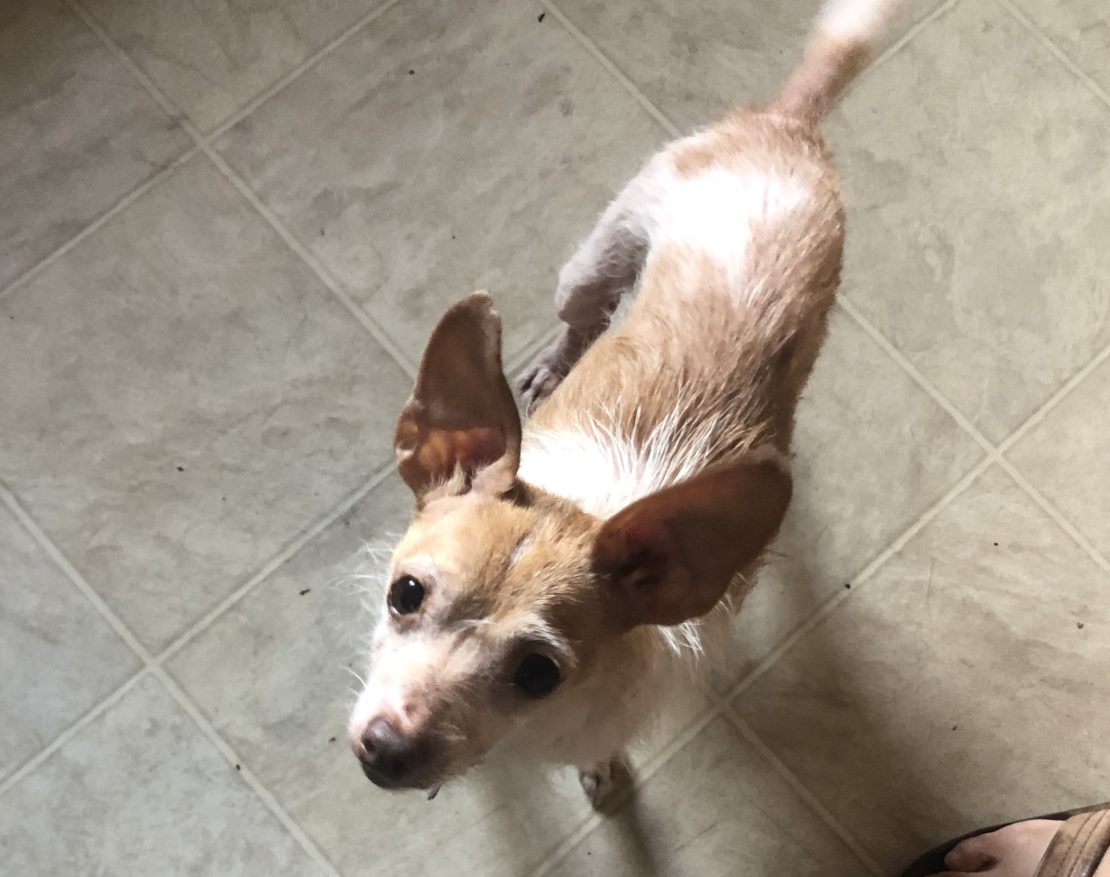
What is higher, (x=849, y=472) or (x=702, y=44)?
(x=702, y=44)

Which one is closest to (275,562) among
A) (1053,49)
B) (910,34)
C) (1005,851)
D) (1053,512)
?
(1005,851)

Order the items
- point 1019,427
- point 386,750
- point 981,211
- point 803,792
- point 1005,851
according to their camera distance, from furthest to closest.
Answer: point 981,211 < point 1019,427 < point 803,792 < point 1005,851 < point 386,750

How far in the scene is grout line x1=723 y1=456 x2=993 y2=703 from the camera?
6.76 ft

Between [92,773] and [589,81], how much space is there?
5.52ft

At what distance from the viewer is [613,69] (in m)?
2.36

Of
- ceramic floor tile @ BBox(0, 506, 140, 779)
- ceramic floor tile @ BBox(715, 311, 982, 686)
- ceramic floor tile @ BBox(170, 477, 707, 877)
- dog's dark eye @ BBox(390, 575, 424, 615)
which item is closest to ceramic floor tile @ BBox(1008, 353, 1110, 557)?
ceramic floor tile @ BBox(715, 311, 982, 686)

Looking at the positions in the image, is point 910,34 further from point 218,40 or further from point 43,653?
point 43,653

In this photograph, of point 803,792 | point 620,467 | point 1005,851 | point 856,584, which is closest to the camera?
point 620,467

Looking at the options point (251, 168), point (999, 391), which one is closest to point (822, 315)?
point (999, 391)

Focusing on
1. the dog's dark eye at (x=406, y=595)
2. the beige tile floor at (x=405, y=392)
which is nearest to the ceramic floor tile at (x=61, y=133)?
the beige tile floor at (x=405, y=392)

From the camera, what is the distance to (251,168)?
2248 mm

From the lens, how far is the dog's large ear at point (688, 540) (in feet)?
3.83

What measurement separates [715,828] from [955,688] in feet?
1.77

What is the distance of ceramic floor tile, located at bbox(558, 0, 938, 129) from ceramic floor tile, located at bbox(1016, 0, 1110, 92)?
0.27m
